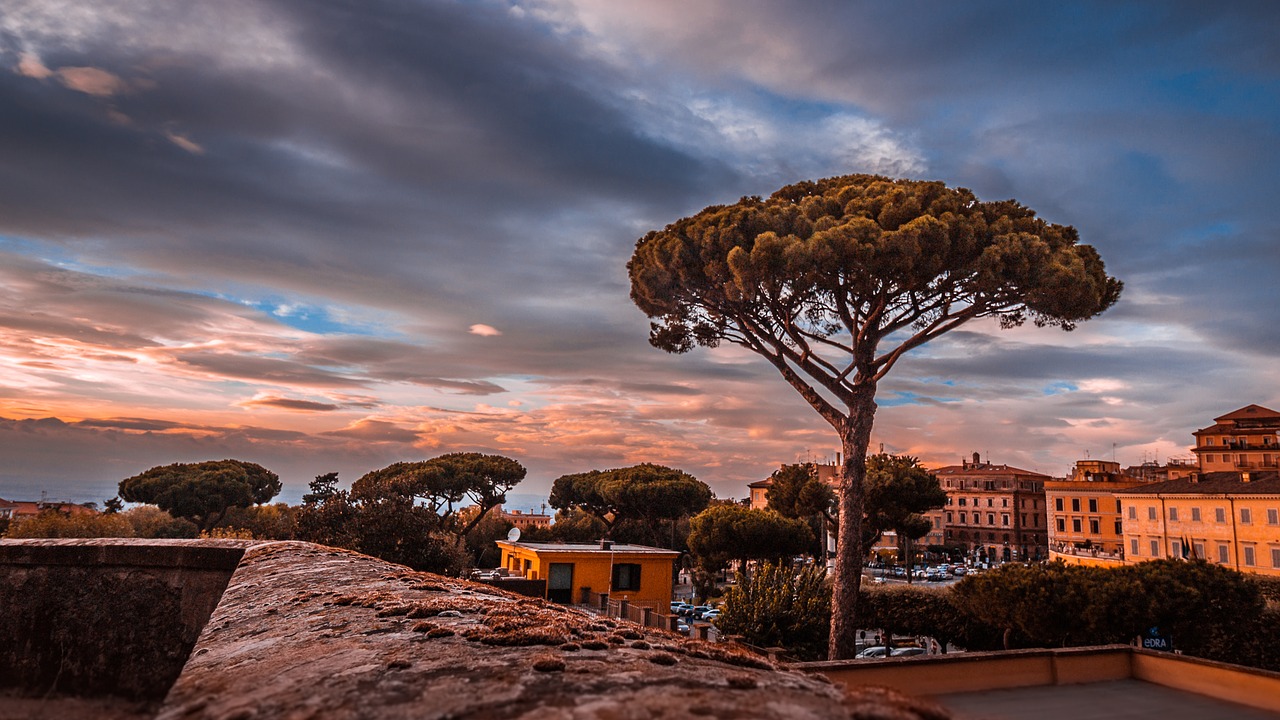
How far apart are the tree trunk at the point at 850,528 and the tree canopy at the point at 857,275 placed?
3 cm

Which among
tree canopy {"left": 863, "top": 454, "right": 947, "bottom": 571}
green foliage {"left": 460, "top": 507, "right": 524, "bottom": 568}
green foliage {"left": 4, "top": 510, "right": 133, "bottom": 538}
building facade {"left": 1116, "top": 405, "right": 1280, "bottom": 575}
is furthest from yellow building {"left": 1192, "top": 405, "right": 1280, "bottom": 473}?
green foliage {"left": 4, "top": 510, "right": 133, "bottom": 538}

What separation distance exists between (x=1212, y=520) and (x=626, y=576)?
28574 millimetres

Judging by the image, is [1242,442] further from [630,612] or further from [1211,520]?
[630,612]

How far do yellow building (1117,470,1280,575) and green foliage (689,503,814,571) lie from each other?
54.4ft

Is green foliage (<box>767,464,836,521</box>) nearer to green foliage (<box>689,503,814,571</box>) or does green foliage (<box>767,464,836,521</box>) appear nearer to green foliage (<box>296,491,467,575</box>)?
green foliage (<box>689,503,814,571</box>)

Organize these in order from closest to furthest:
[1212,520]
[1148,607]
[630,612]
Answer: [1148,607] < [630,612] < [1212,520]

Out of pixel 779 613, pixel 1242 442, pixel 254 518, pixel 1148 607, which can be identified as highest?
pixel 1242 442

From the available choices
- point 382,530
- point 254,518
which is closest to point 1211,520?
point 382,530

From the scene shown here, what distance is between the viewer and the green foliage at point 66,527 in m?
18.8

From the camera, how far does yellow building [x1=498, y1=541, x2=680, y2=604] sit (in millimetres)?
25562

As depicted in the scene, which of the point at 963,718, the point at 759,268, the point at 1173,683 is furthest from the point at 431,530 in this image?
the point at 963,718

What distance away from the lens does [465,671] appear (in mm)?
1694

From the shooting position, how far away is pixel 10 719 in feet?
13.3

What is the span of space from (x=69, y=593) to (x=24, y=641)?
34 centimetres
